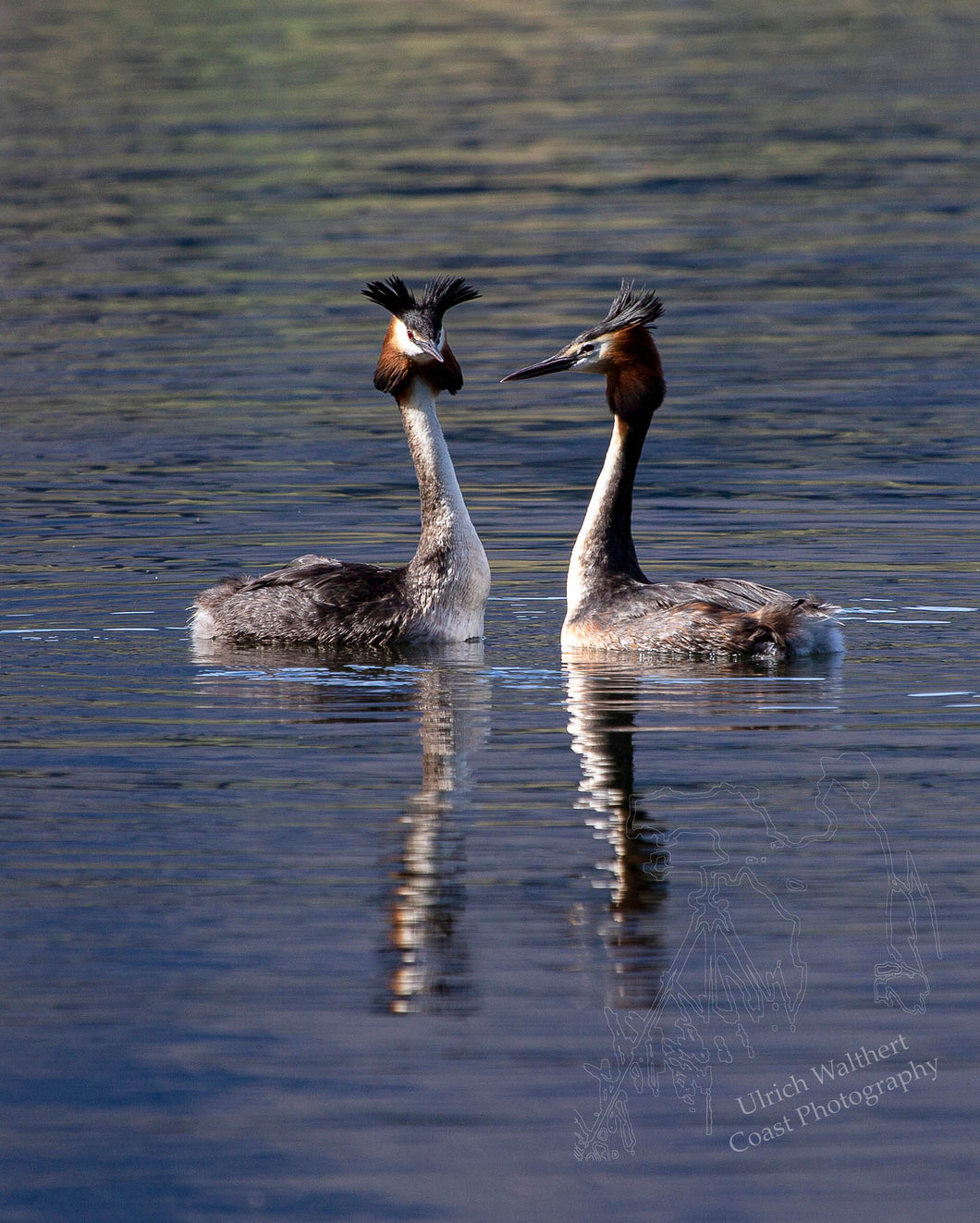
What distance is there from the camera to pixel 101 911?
8688mm

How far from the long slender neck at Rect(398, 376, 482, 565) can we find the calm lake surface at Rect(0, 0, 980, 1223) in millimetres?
748

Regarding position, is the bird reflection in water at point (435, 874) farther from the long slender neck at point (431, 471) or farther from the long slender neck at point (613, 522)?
the long slender neck at point (431, 471)

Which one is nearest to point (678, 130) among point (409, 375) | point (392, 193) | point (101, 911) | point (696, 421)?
point (392, 193)

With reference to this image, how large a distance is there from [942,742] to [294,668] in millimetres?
3733

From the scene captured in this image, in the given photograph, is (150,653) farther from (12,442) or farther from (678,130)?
(678,130)

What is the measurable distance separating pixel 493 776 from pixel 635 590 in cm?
265

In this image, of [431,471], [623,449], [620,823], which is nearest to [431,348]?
[431,471]

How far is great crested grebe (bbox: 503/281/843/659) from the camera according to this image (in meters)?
12.0

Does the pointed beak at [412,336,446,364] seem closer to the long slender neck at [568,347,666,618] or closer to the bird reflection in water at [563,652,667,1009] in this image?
the long slender neck at [568,347,666,618]

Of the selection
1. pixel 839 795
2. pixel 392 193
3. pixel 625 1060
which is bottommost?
pixel 625 1060

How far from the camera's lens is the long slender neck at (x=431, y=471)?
1329cm

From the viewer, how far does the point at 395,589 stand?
1311 centimetres

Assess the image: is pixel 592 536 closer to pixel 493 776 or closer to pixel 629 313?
pixel 629 313

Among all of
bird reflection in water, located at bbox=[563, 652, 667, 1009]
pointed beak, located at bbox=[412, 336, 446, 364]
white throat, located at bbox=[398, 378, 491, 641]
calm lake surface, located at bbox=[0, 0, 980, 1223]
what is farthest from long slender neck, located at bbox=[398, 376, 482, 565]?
bird reflection in water, located at bbox=[563, 652, 667, 1009]
